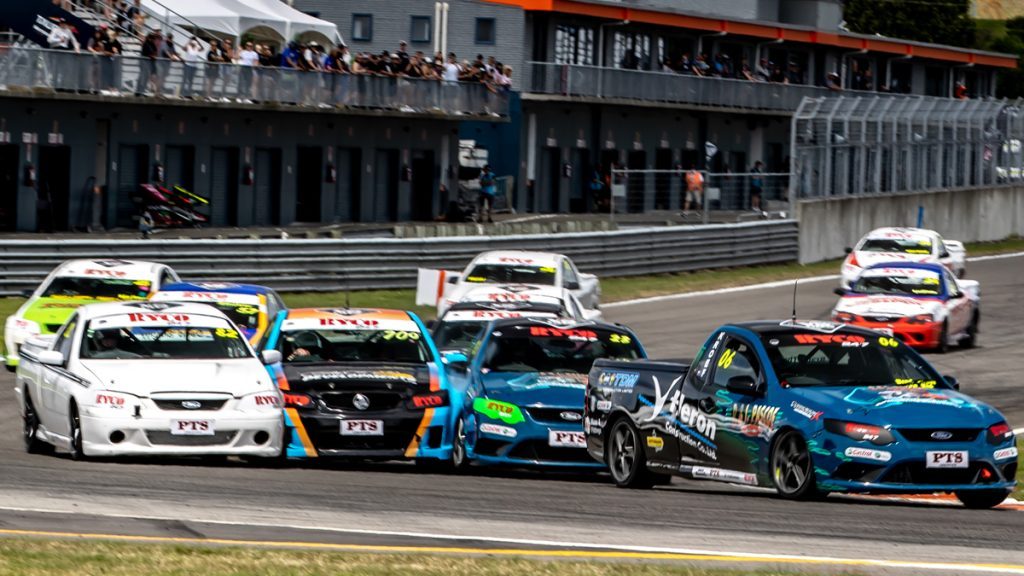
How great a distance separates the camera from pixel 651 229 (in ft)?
128

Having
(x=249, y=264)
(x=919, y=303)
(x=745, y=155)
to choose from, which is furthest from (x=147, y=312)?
(x=745, y=155)

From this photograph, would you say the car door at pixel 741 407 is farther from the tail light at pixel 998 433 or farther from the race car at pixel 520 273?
the race car at pixel 520 273

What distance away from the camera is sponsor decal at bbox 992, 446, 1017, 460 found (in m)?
12.0

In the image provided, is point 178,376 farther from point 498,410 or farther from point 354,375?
point 498,410

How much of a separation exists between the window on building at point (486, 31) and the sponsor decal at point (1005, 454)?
47456 millimetres

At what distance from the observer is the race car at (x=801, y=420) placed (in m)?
11.9

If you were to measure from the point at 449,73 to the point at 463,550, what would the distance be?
4026 centimetres

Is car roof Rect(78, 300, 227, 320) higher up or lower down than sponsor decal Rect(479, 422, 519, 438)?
higher up

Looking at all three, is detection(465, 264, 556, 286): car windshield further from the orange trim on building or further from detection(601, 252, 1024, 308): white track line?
the orange trim on building

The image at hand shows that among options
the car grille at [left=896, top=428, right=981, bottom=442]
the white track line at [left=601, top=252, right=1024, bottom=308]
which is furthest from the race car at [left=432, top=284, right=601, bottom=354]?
the white track line at [left=601, top=252, right=1024, bottom=308]

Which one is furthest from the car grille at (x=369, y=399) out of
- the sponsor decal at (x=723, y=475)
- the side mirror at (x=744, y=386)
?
the side mirror at (x=744, y=386)

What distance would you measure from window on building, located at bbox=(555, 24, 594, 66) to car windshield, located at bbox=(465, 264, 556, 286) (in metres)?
32.8

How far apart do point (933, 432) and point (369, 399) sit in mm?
4940

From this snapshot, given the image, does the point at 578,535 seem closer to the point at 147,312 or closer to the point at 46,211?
the point at 147,312
